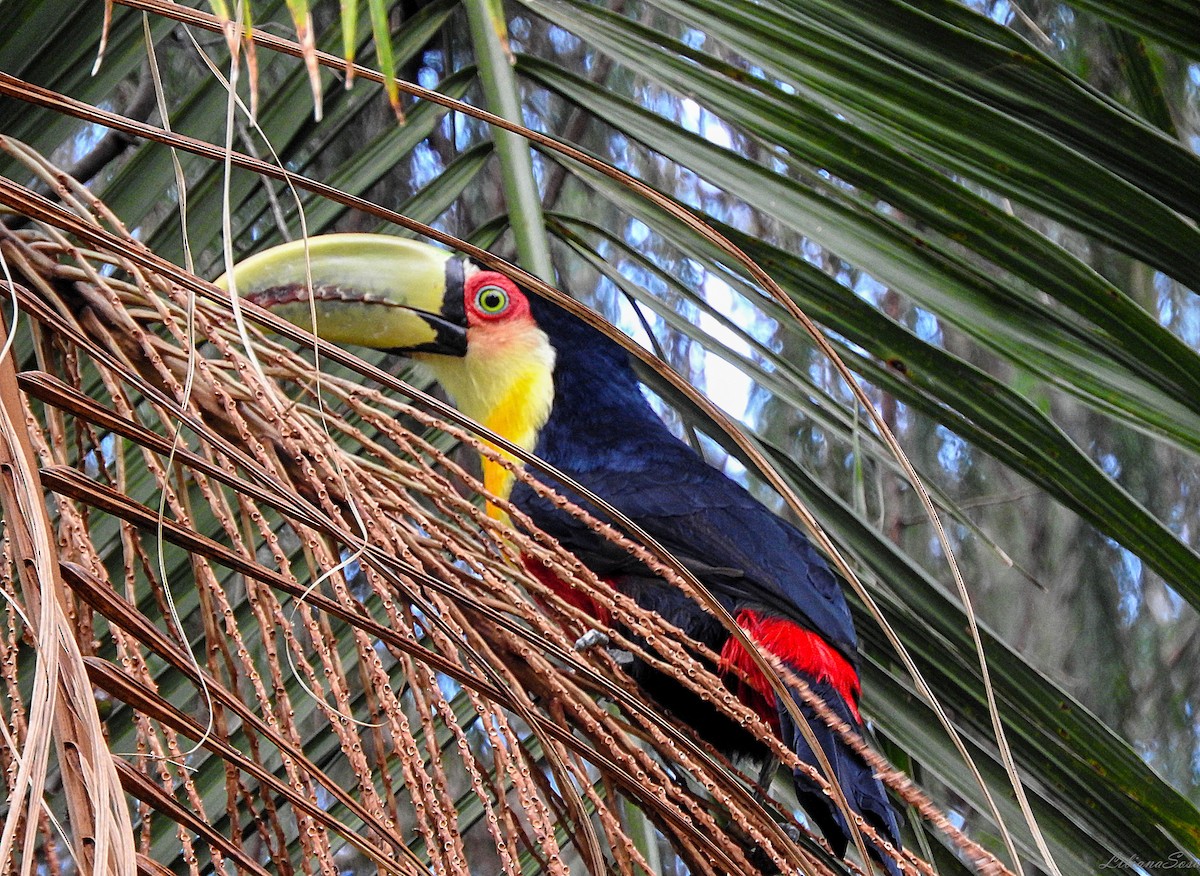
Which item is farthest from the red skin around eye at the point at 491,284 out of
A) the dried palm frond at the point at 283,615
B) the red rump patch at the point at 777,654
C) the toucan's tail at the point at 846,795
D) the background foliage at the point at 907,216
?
the dried palm frond at the point at 283,615

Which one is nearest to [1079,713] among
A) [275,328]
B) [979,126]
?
[979,126]

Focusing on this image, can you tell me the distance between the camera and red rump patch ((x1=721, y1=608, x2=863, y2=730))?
203 cm

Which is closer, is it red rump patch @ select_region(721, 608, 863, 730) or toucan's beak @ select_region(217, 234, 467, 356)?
red rump patch @ select_region(721, 608, 863, 730)

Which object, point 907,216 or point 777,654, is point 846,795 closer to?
point 777,654

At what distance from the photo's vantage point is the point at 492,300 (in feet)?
8.96

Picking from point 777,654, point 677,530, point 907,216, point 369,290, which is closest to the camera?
point 907,216

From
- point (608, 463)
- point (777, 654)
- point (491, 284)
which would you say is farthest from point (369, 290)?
point (777, 654)

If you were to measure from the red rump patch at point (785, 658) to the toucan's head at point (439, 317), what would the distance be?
1.89 ft

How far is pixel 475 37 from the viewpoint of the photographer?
211cm

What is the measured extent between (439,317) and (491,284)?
0.49ft

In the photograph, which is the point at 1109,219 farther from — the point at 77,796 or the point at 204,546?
the point at 77,796

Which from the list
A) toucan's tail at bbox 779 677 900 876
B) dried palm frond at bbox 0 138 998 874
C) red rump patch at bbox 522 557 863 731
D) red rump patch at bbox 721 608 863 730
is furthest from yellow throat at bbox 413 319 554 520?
dried palm frond at bbox 0 138 998 874

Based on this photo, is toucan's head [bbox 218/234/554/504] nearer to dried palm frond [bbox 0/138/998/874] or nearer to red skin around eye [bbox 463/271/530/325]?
red skin around eye [bbox 463/271/530/325]

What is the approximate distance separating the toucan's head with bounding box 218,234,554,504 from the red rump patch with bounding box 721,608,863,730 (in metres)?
0.58
